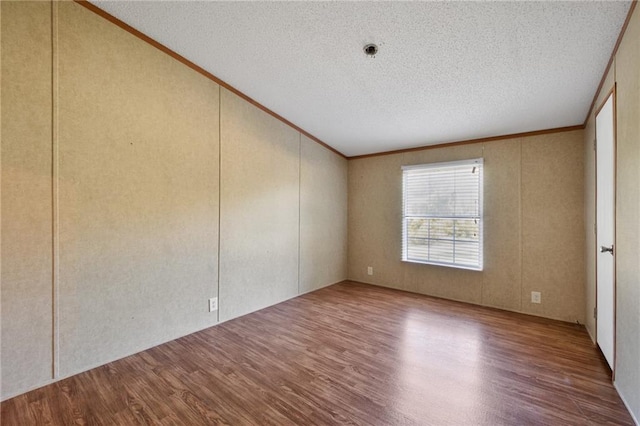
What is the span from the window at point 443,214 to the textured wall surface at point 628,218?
1.74 m

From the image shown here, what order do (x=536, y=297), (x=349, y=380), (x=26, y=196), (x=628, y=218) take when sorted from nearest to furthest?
(x=628, y=218) → (x=26, y=196) → (x=349, y=380) → (x=536, y=297)

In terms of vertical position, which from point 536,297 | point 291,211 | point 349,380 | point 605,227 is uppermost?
point 291,211

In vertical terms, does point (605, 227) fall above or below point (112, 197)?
below

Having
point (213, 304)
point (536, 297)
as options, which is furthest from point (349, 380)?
point (536, 297)

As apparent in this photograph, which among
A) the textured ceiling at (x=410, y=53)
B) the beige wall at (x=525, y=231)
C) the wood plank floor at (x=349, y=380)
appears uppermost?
the textured ceiling at (x=410, y=53)

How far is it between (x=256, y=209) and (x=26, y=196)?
1.89 meters

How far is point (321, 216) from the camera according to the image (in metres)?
4.29

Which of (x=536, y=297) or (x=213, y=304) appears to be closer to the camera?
(x=213, y=304)

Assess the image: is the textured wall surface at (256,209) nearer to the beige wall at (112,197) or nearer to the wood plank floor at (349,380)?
the beige wall at (112,197)

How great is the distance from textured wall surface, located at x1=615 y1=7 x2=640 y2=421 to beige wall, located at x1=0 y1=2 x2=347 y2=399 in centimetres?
304

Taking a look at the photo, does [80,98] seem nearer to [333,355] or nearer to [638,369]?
[333,355]

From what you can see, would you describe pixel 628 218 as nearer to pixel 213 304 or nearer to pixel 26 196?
pixel 213 304

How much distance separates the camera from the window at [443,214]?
140 inches

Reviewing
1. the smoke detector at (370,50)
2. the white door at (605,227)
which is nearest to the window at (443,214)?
the white door at (605,227)
